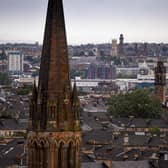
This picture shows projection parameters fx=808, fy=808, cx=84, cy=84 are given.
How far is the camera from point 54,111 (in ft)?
79.4

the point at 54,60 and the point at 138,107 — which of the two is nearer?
the point at 54,60

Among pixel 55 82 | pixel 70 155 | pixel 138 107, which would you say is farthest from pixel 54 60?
pixel 138 107

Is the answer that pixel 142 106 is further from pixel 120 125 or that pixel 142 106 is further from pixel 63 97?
pixel 63 97

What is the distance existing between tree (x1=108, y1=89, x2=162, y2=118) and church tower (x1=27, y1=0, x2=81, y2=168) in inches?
3803

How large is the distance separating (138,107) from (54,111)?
101031 mm

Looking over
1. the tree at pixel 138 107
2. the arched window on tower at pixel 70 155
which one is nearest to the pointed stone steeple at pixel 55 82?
the arched window on tower at pixel 70 155

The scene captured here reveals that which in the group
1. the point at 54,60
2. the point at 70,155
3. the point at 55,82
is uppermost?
the point at 54,60

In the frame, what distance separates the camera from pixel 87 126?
101m

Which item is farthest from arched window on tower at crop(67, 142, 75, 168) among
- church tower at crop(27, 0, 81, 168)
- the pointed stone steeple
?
the pointed stone steeple

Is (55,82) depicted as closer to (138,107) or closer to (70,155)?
(70,155)

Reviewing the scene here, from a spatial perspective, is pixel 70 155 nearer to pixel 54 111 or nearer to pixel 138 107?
pixel 54 111

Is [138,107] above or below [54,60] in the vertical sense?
below

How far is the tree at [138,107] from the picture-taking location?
398 feet

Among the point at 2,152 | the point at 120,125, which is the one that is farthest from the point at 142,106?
the point at 2,152
